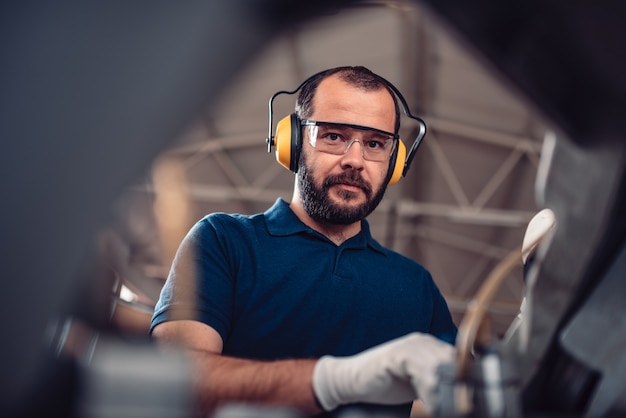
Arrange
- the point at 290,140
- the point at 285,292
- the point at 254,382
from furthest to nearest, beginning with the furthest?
the point at 290,140 < the point at 285,292 < the point at 254,382

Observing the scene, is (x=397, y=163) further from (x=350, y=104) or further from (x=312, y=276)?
(x=312, y=276)

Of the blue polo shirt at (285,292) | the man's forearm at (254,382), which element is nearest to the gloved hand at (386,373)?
the man's forearm at (254,382)

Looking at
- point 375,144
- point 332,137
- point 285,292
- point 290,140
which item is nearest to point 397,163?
point 375,144

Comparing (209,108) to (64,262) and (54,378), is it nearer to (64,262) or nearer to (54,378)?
(64,262)

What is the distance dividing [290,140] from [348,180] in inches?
7.0

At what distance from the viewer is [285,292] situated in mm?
1502

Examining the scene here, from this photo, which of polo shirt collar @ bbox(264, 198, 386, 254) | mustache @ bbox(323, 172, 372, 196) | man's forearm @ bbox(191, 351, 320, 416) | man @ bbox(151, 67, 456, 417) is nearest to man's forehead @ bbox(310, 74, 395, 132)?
man @ bbox(151, 67, 456, 417)

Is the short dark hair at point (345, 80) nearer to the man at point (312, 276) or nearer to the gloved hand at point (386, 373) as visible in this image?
the man at point (312, 276)

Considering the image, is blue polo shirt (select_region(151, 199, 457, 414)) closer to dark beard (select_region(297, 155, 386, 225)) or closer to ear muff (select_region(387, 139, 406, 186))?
dark beard (select_region(297, 155, 386, 225))

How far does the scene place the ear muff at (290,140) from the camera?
160 centimetres

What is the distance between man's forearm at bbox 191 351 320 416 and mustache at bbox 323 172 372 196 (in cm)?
55

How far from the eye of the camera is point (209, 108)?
48 centimetres

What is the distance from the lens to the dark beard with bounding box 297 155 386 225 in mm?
1622

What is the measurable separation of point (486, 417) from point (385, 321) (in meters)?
1.01
